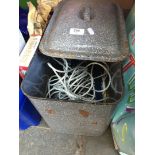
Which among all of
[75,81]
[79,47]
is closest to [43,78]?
[75,81]

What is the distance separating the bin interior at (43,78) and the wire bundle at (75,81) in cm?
2

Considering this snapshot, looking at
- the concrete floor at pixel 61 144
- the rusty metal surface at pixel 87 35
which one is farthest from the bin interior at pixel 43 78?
the concrete floor at pixel 61 144

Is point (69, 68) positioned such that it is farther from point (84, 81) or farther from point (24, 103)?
point (24, 103)

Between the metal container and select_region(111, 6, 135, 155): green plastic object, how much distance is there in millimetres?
73

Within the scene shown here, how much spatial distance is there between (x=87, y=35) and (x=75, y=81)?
0.25 metres

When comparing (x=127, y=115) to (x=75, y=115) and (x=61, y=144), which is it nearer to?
(x=75, y=115)

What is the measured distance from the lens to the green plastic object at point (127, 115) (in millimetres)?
864

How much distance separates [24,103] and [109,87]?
400 mm

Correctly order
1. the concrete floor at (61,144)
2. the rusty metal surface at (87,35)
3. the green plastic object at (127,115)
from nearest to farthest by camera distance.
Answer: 1. the rusty metal surface at (87,35)
2. the green plastic object at (127,115)
3. the concrete floor at (61,144)

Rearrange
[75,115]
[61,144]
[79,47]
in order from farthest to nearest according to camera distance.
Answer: [61,144], [75,115], [79,47]

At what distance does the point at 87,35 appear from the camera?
0.74m

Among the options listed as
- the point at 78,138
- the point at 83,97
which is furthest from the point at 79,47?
the point at 78,138

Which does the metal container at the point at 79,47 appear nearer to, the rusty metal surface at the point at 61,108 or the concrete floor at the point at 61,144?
the rusty metal surface at the point at 61,108

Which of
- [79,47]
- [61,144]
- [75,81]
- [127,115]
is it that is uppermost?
[79,47]
